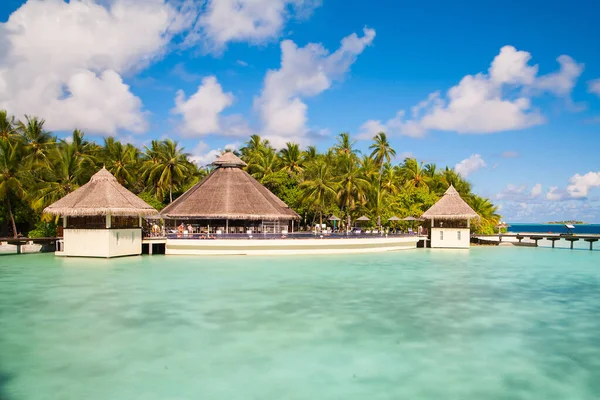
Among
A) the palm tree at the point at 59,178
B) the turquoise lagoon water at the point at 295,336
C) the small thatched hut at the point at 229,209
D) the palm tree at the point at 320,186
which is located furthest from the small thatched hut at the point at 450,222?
the palm tree at the point at 59,178

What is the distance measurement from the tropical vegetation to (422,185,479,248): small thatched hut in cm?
359

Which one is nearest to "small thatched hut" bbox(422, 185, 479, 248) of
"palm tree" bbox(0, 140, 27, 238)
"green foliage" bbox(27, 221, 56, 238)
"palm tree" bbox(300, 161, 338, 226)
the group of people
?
"palm tree" bbox(300, 161, 338, 226)

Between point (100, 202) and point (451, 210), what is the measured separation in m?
25.3

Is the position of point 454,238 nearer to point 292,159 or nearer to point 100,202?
point 292,159

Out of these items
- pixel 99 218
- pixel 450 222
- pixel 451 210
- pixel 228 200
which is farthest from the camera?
pixel 450 222

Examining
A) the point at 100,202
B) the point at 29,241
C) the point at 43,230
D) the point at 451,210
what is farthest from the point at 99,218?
the point at 451,210

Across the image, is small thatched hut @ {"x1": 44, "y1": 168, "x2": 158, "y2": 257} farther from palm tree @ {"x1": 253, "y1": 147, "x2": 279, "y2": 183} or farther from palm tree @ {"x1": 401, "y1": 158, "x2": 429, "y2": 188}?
palm tree @ {"x1": 401, "y1": 158, "x2": 429, "y2": 188}

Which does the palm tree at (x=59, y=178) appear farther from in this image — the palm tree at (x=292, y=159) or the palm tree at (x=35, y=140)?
the palm tree at (x=292, y=159)

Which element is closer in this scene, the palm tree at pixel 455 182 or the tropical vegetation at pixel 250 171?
the tropical vegetation at pixel 250 171

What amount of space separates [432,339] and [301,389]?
4.44m

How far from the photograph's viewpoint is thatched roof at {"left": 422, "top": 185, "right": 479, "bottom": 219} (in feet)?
128

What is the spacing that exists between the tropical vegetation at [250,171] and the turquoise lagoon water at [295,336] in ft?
47.1

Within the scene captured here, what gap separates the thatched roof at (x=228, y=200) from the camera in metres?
35.5

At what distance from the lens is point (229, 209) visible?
116 ft
